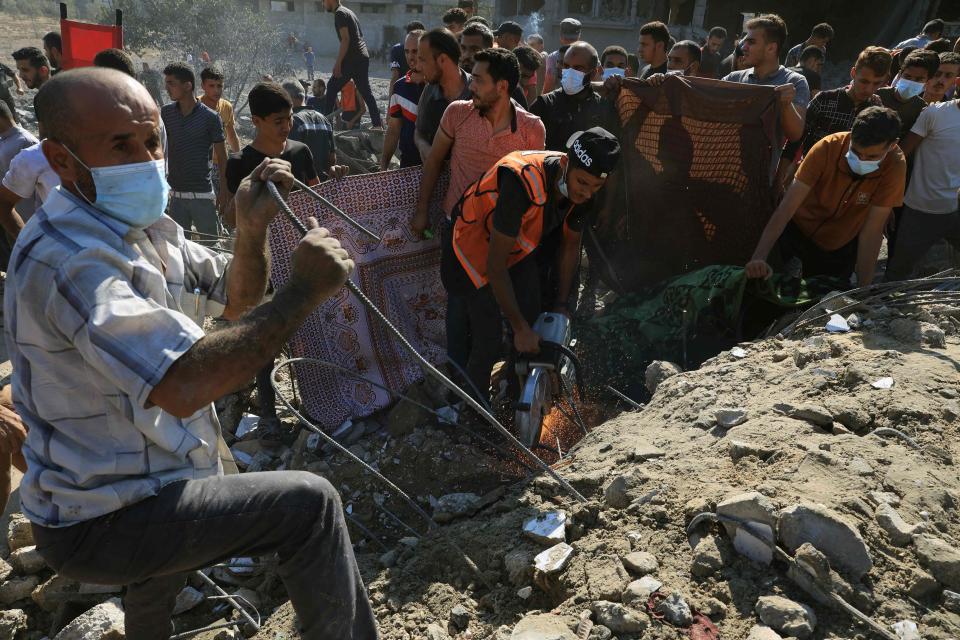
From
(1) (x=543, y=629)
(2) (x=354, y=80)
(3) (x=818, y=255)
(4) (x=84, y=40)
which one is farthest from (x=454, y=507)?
(2) (x=354, y=80)

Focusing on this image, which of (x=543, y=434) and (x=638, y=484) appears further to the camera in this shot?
(x=543, y=434)

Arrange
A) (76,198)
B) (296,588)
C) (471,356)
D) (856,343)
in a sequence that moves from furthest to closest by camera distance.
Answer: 1. (471,356)
2. (856,343)
3. (296,588)
4. (76,198)

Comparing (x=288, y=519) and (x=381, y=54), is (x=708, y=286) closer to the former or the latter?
(x=288, y=519)

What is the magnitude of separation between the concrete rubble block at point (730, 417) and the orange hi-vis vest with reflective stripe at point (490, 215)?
4.50 feet

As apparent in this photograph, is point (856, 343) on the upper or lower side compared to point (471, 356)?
upper

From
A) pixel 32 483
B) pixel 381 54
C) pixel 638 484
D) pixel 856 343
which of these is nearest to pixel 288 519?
pixel 32 483

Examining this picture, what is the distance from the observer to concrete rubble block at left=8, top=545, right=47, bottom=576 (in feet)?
11.6

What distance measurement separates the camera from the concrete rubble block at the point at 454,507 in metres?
3.55

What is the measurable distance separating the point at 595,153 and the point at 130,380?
2582mm

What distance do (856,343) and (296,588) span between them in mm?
3132

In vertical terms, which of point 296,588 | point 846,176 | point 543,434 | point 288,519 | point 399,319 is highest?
→ point 846,176

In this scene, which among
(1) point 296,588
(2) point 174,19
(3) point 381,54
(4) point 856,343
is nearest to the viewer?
(1) point 296,588

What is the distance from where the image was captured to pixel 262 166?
2426 mm

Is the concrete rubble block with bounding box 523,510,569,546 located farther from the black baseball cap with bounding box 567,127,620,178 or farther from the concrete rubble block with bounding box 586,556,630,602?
the black baseball cap with bounding box 567,127,620,178
